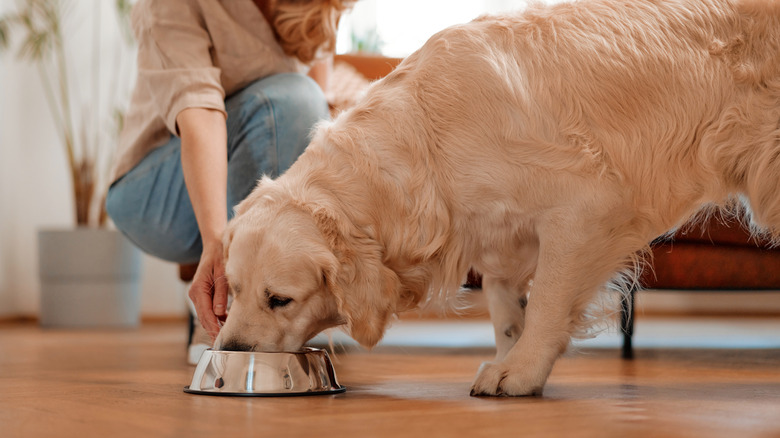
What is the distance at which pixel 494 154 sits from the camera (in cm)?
166

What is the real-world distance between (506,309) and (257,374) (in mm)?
664

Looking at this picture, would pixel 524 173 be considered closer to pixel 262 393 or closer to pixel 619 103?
pixel 619 103

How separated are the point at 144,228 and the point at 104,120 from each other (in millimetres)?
2886

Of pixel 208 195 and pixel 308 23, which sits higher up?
pixel 308 23

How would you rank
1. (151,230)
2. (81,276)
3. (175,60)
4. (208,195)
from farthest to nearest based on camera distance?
(81,276) < (151,230) < (175,60) < (208,195)

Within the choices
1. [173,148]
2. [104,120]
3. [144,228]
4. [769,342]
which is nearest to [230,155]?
[173,148]

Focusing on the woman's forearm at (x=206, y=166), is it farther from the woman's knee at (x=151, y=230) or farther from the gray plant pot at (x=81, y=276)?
the gray plant pot at (x=81, y=276)

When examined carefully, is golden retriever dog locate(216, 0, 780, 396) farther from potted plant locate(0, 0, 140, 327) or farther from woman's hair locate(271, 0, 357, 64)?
potted plant locate(0, 0, 140, 327)

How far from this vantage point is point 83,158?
4.72 metres

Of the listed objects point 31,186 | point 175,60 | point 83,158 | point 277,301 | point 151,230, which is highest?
point 175,60

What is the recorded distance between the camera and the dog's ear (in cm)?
162

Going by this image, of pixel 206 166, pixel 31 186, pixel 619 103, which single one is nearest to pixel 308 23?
pixel 206 166

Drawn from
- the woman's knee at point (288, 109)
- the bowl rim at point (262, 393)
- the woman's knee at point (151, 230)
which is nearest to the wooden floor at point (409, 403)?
the bowl rim at point (262, 393)

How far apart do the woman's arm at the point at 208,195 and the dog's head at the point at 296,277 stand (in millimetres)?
139
